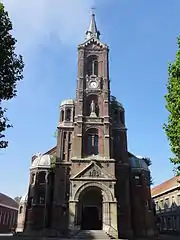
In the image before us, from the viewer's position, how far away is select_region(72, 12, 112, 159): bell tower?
37.4 metres

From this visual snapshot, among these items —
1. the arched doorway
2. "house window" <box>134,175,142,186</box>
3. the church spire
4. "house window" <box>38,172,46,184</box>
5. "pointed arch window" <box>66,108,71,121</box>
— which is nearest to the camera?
the arched doorway

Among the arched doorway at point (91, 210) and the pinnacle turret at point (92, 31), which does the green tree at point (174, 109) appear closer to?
the arched doorway at point (91, 210)

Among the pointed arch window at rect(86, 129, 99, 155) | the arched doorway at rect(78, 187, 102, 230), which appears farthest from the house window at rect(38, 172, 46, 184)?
the pointed arch window at rect(86, 129, 99, 155)

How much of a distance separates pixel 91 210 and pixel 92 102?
53.1 feet

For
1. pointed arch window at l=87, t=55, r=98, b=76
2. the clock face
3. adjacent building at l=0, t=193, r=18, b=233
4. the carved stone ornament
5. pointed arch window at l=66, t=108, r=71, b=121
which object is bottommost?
adjacent building at l=0, t=193, r=18, b=233

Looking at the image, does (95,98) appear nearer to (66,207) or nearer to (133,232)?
(66,207)

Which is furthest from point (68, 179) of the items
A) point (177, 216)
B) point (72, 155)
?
point (177, 216)

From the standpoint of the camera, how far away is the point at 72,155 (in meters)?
38.2

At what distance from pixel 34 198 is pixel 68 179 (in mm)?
5970

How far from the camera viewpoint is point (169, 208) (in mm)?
48156

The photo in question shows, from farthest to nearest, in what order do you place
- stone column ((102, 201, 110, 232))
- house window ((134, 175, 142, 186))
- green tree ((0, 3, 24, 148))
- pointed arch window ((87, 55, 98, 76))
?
pointed arch window ((87, 55, 98, 76)) < house window ((134, 175, 142, 186)) < stone column ((102, 201, 110, 232)) < green tree ((0, 3, 24, 148))

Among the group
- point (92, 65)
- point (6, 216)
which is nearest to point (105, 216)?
point (92, 65)

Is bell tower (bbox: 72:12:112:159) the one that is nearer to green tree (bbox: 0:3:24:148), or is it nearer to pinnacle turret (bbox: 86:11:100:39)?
pinnacle turret (bbox: 86:11:100:39)

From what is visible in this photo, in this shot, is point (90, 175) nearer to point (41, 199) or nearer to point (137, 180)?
point (41, 199)
